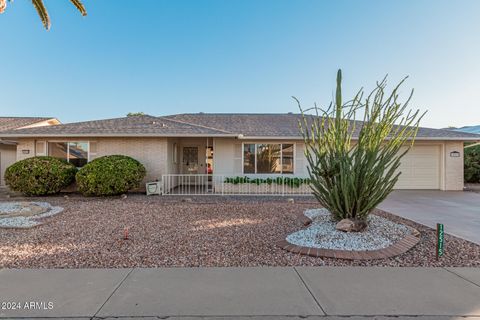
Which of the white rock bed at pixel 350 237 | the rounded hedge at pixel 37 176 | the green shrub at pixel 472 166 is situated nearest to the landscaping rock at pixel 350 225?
the white rock bed at pixel 350 237

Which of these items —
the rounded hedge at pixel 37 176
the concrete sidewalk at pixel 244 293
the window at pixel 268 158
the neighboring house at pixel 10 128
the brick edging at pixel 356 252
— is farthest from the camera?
the neighboring house at pixel 10 128

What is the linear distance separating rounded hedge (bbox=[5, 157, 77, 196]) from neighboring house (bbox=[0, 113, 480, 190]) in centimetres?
164

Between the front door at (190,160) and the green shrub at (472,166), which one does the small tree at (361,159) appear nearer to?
the front door at (190,160)

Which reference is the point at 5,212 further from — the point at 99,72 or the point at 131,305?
the point at 99,72

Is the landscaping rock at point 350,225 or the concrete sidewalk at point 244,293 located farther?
the landscaping rock at point 350,225

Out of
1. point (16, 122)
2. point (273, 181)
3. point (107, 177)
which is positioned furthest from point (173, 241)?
point (16, 122)

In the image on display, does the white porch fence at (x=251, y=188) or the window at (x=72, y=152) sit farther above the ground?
the window at (x=72, y=152)

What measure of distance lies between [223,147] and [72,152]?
7318mm

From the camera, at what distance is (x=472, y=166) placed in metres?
16.9

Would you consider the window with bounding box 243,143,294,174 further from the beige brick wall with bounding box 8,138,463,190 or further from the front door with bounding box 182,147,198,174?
the front door with bounding box 182,147,198,174

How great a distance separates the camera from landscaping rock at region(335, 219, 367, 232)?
5.37m

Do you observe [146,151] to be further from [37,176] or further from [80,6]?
[80,6]

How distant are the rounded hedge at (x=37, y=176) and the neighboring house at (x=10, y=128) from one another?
4.36 metres

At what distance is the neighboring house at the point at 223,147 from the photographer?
1241cm
